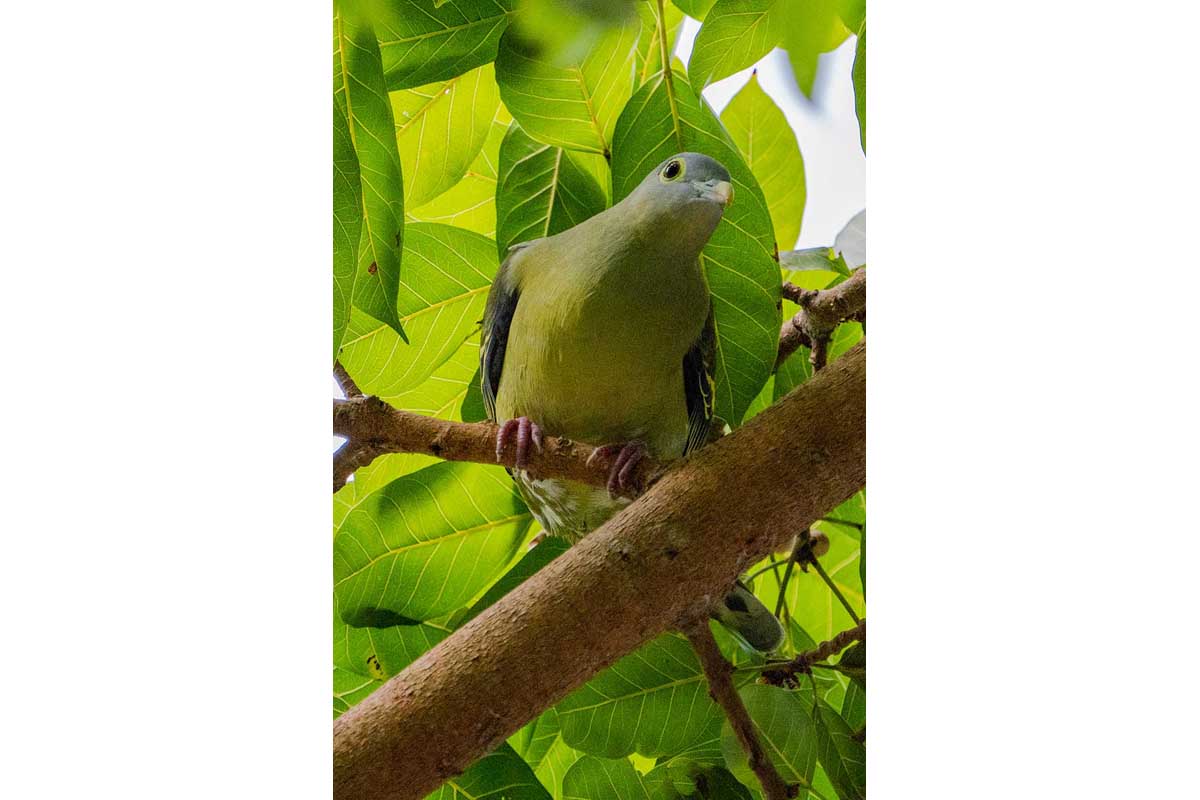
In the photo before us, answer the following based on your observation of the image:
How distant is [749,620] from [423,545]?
45cm

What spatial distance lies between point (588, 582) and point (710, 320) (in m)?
0.37

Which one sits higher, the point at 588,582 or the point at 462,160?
the point at 462,160

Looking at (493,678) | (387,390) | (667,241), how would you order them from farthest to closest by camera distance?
(387,390) → (667,241) → (493,678)

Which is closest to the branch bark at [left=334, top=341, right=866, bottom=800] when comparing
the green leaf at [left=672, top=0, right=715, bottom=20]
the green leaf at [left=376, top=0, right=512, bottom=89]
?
the green leaf at [left=672, top=0, right=715, bottom=20]

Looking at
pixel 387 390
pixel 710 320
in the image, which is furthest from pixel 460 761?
pixel 710 320

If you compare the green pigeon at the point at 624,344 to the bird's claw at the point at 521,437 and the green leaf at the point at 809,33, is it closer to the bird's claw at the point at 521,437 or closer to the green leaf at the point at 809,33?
the bird's claw at the point at 521,437

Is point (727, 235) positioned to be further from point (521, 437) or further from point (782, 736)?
point (782, 736)

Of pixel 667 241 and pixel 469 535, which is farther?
pixel 469 535

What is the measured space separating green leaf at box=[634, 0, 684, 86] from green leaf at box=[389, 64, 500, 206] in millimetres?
206

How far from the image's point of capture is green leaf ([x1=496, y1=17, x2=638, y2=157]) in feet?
4.62

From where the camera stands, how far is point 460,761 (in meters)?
1.28

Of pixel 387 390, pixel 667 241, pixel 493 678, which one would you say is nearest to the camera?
pixel 493 678

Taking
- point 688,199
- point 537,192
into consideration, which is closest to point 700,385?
point 688,199

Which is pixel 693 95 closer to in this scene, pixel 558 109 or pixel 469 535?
pixel 558 109
